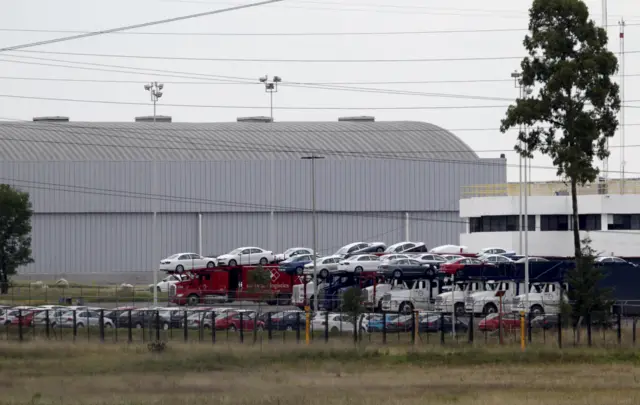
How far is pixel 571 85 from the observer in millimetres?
62875

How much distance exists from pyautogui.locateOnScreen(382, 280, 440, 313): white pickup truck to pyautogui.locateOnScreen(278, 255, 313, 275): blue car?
32.9 feet

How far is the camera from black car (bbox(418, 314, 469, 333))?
5522cm

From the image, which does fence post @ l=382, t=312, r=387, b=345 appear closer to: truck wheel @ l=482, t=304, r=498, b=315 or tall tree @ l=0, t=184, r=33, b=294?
truck wheel @ l=482, t=304, r=498, b=315

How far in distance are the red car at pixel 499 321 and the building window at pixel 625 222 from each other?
38405mm

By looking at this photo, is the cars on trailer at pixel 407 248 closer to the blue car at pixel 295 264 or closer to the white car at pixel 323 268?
the blue car at pixel 295 264

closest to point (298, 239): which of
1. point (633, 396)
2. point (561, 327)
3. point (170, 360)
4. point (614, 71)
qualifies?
point (614, 71)

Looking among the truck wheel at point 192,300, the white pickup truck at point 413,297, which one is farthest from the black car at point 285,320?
the truck wheel at point 192,300

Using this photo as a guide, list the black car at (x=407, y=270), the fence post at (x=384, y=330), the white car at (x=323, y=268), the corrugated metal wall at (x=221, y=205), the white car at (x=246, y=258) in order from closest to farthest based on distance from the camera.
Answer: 1. the fence post at (x=384, y=330)
2. the black car at (x=407, y=270)
3. the white car at (x=323, y=268)
4. the white car at (x=246, y=258)
5. the corrugated metal wall at (x=221, y=205)

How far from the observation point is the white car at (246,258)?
3410 inches

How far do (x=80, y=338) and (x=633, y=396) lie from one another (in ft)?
88.0

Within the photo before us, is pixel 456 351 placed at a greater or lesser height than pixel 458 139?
lesser

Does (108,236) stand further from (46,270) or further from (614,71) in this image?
(614,71)

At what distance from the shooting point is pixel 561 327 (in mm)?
53750

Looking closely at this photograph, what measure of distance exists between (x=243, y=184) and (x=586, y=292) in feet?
194
